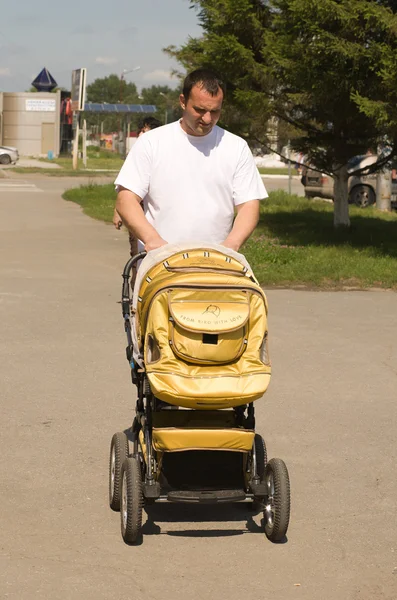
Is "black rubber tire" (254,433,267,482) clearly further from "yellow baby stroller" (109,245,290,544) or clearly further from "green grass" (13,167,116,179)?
"green grass" (13,167,116,179)

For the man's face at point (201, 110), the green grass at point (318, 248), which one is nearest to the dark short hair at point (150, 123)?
the green grass at point (318, 248)

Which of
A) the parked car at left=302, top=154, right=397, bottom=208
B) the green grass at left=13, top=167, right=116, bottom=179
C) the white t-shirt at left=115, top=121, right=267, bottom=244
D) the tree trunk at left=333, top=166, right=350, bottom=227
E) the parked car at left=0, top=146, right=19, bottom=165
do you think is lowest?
the parked car at left=0, top=146, right=19, bottom=165

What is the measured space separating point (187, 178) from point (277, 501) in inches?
66.0

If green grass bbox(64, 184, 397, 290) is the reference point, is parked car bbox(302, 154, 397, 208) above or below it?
below

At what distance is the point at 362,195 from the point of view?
29969 mm

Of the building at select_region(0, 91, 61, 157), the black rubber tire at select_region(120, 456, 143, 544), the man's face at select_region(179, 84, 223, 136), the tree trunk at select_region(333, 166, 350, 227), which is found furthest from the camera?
the building at select_region(0, 91, 61, 157)

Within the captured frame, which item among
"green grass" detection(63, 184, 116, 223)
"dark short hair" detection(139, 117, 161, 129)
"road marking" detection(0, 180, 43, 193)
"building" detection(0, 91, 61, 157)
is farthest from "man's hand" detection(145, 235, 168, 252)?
"building" detection(0, 91, 61, 157)

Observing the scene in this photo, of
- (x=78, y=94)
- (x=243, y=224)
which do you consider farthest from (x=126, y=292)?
(x=78, y=94)

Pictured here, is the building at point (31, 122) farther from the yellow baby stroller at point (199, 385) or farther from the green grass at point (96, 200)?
the yellow baby stroller at point (199, 385)

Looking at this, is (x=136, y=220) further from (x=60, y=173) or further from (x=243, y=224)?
(x=60, y=173)

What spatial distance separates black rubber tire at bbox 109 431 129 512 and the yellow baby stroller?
1cm

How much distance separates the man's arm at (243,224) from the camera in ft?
17.7

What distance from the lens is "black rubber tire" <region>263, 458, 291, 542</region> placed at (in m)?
4.85

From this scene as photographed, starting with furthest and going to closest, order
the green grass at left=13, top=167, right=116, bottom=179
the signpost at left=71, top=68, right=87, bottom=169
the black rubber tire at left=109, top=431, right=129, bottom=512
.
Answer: the signpost at left=71, top=68, right=87, bottom=169 → the green grass at left=13, top=167, right=116, bottom=179 → the black rubber tire at left=109, top=431, right=129, bottom=512
